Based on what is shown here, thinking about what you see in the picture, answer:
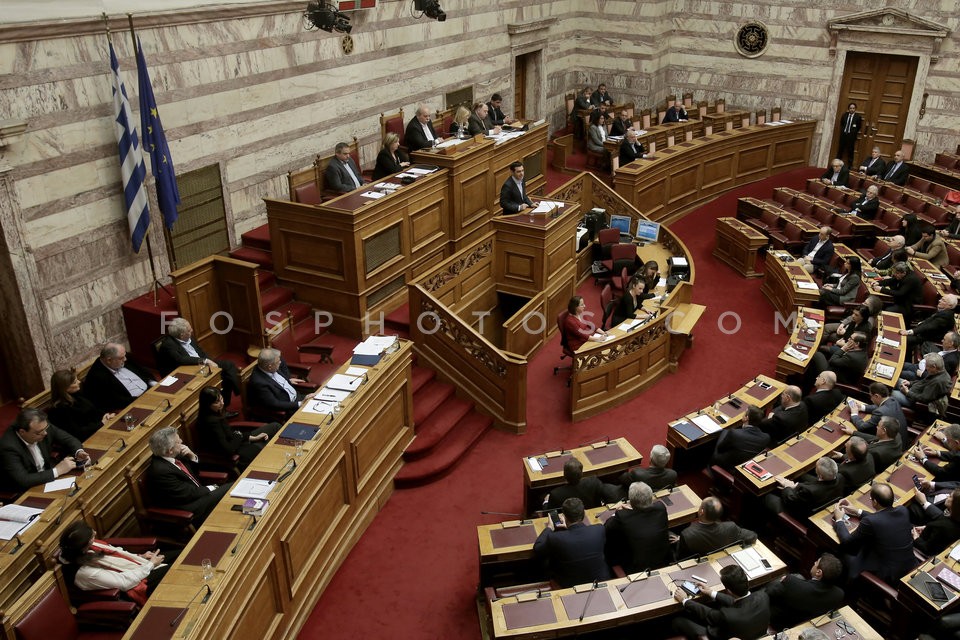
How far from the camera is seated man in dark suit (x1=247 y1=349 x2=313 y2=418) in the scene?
689 centimetres

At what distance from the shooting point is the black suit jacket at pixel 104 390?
6.75 metres

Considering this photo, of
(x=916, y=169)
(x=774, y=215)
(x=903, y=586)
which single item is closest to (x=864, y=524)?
(x=903, y=586)

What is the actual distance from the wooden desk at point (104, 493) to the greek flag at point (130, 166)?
6.61ft

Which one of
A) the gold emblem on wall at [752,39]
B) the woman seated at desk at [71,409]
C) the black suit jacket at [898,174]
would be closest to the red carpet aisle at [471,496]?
the woman seated at desk at [71,409]

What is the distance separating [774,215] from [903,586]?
8.67 metres

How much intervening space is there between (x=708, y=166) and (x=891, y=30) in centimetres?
459

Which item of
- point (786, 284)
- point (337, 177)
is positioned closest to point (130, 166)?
point (337, 177)

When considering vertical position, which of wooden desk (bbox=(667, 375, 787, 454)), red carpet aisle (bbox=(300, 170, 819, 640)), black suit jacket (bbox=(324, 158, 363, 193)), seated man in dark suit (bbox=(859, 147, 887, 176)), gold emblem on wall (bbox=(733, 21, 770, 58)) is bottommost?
red carpet aisle (bbox=(300, 170, 819, 640))

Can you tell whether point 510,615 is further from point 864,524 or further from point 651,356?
point 651,356

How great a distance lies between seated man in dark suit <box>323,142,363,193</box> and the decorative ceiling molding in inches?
463

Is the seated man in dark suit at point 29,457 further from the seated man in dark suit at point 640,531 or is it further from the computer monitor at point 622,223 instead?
the computer monitor at point 622,223

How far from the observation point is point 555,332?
1073 cm

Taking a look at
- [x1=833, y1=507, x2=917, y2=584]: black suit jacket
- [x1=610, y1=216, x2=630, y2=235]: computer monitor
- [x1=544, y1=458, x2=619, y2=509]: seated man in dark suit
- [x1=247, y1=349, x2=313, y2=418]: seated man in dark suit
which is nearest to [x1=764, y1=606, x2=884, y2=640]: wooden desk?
[x1=833, y1=507, x2=917, y2=584]: black suit jacket

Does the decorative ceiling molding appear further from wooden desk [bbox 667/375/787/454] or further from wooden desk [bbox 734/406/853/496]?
→ wooden desk [bbox 734/406/853/496]
